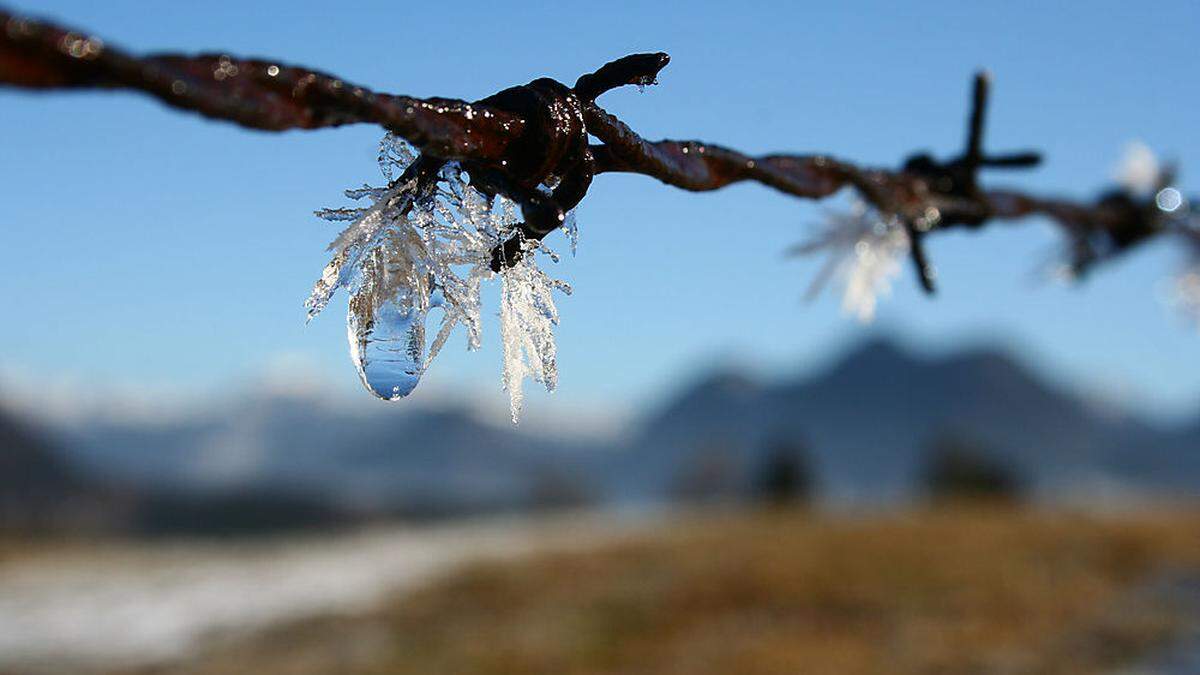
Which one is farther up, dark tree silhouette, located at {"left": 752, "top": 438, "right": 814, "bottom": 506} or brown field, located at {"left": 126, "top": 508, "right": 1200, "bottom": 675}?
dark tree silhouette, located at {"left": 752, "top": 438, "right": 814, "bottom": 506}

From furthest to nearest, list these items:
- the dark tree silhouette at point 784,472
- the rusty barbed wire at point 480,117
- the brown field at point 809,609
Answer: the dark tree silhouette at point 784,472 → the brown field at point 809,609 → the rusty barbed wire at point 480,117

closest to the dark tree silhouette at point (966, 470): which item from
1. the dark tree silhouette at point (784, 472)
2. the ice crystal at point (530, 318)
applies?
the dark tree silhouette at point (784, 472)

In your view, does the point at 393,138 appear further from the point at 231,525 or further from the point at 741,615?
the point at 231,525

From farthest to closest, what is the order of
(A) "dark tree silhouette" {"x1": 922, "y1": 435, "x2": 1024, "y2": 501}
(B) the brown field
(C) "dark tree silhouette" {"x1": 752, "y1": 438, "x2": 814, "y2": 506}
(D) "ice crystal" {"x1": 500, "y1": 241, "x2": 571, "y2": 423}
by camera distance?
(C) "dark tree silhouette" {"x1": 752, "y1": 438, "x2": 814, "y2": 506}, (A) "dark tree silhouette" {"x1": 922, "y1": 435, "x2": 1024, "y2": 501}, (B) the brown field, (D) "ice crystal" {"x1": 500, "y1": 241, "x2": 571, "y2": 423}

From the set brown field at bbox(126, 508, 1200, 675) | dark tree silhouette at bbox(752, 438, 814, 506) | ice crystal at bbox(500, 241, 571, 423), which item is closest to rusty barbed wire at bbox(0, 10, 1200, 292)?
ice crystal at bbox(500, 241, 571, 423)

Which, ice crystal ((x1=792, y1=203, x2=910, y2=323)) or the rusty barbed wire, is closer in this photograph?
the rusty barbed wire

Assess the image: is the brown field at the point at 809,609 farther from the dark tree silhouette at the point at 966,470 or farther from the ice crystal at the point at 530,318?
the dark tree silhouette at the point at 966,470

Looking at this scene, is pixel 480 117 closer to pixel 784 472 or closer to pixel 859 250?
pixel 859 250

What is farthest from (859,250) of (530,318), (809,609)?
(809,609)

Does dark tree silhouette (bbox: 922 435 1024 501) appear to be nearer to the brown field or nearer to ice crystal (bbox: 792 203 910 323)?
the brown field
